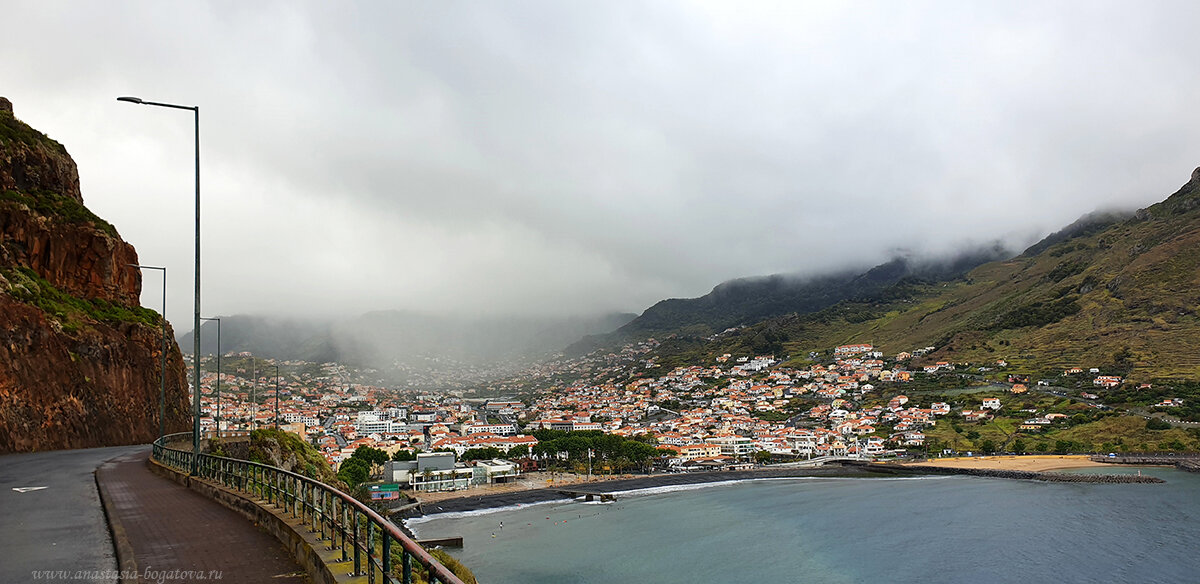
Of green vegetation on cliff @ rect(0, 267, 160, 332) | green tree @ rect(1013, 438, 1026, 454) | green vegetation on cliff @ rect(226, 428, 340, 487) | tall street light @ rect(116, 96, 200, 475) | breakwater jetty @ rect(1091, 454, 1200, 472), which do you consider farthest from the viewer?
green tree @ rect(1013, 438, 1026, 454)

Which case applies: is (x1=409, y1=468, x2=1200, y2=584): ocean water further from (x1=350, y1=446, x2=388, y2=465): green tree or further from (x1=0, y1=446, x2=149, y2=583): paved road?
(x1=350, y1=446, x2=388, y2=465): green tree

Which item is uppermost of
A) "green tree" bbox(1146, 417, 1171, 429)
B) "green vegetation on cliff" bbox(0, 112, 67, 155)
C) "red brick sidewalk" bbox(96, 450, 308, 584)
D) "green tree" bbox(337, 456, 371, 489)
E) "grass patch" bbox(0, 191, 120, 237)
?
"green vegetation on cliff" bbox(0, 112, 67, 155)

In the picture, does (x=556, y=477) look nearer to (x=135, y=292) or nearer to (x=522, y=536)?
(x=522, y=536)

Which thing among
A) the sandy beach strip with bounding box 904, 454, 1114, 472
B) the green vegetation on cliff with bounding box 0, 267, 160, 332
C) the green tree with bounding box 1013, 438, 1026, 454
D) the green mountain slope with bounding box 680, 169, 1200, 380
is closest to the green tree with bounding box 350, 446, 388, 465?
the green vegetation on cliff with bounding box 0, 267, 160, 332

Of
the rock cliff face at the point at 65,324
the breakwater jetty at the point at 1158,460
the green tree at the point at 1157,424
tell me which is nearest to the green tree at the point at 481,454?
the rock cliff face at the point at 65,324

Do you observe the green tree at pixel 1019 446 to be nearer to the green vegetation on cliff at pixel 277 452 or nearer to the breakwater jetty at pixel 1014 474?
the breakwater jetty at pixel 1014 474
